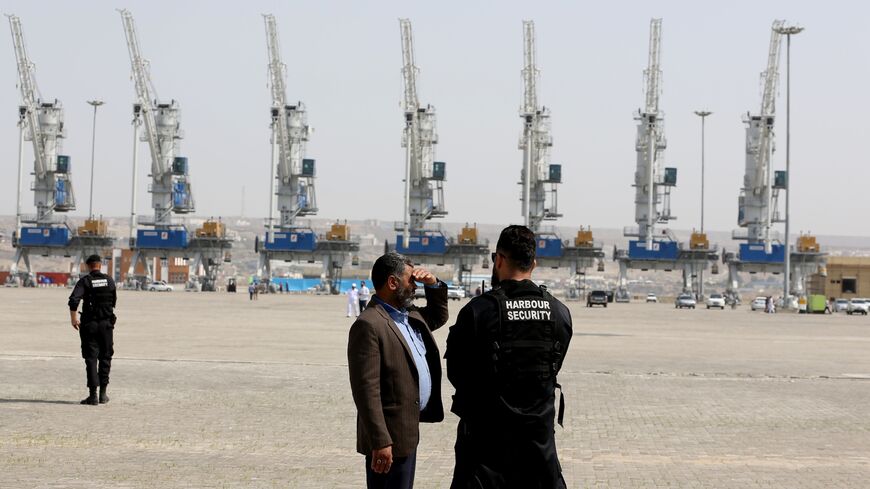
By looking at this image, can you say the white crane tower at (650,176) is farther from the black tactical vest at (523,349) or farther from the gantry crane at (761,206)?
the black tactical vest at (523,349)

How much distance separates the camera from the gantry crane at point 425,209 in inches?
4975

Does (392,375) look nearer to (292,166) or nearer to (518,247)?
(518,247)

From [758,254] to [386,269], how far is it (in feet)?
396

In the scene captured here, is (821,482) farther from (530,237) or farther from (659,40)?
(659,40)

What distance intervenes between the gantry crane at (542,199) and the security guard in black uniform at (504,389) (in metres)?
115

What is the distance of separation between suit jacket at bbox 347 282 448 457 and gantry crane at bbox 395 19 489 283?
11864 cm

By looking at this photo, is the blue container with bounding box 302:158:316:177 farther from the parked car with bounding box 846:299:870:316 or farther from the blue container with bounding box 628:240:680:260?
the parked car with bounding box 846:299:870:316

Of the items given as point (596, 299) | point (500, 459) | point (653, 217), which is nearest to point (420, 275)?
point (500, 459)

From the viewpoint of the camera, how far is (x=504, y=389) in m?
5.80

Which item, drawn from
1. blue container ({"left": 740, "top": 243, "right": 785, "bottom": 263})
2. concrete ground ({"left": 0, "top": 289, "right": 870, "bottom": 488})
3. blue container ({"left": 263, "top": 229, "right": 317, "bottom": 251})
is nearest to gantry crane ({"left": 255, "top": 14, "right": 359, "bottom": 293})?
blue container ({"left": 263, "top": 229, "right": 317, "bottom": 251})

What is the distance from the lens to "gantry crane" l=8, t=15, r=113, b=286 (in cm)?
12838

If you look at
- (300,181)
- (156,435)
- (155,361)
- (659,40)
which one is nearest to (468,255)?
(300,181)

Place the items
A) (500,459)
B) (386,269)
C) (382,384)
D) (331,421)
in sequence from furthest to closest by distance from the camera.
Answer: (331,421), (386,269), (382,384), (500,459)

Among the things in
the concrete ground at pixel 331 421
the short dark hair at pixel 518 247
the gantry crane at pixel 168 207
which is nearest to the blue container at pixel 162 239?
the gantry crane at pixel 168 207
